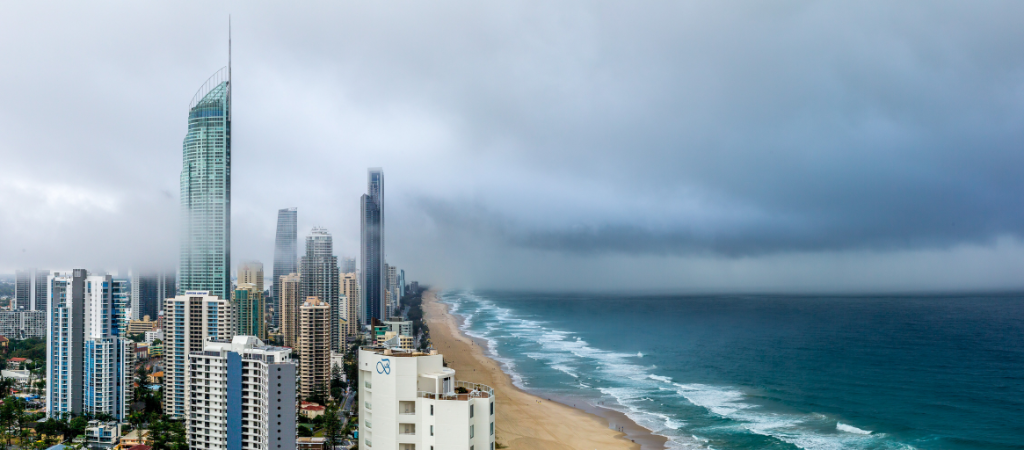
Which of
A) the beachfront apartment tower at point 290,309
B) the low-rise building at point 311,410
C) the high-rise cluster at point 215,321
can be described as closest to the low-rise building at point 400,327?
the high-rise cluster at point 215,321

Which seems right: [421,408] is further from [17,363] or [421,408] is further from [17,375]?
[17,363]

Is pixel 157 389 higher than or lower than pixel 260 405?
lower

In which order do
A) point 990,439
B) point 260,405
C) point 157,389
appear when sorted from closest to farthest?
point 260,405
point 990,439
point 157,389

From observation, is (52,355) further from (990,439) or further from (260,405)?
(990,439)

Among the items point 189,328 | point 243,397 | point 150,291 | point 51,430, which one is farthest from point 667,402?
point 150,291

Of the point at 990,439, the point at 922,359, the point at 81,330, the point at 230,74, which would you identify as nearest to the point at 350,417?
the point at 81,330

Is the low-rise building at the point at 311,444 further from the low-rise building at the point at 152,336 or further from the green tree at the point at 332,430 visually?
the low-rise building at the point at 152,336
